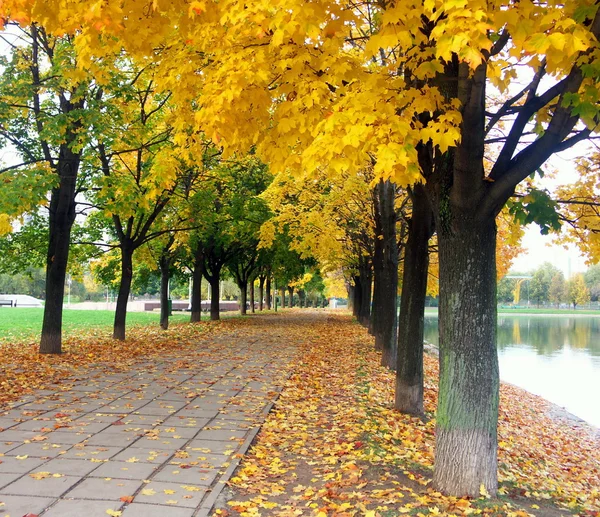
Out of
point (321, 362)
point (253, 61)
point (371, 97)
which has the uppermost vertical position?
point (253, 61)

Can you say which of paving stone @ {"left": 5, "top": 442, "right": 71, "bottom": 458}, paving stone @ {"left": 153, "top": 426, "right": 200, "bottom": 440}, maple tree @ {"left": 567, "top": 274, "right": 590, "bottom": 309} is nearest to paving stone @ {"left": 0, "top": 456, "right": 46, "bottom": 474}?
paving stone @ {"left": 5, "top": 442, "right": 71, "bottom": 458}

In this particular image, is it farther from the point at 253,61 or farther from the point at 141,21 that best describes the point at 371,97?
the point at 141,21

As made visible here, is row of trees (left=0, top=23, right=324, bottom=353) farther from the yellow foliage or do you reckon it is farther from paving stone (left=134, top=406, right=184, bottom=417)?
paving stone (left=134, top=406, right=184, bottom=417)

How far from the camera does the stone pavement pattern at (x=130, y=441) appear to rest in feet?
13.3

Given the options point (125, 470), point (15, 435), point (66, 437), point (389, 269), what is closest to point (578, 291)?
point (389, 269)

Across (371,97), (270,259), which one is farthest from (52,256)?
(270,259)

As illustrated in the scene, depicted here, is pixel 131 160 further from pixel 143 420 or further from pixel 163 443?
pixel 163 443

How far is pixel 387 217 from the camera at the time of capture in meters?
11.8

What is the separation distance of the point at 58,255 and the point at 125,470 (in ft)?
28.0

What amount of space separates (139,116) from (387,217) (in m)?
8.00

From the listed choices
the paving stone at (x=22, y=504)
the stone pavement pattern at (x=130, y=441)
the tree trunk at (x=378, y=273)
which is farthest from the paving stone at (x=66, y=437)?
the tree trunk at (x=378, y=273)

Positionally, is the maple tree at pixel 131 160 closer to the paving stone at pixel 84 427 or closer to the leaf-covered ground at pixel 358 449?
the leaf-covered ground at pixel 358 449

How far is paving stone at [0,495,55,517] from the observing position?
12.3 ft

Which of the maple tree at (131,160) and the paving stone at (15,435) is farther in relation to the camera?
the maple tree at (131,160)
